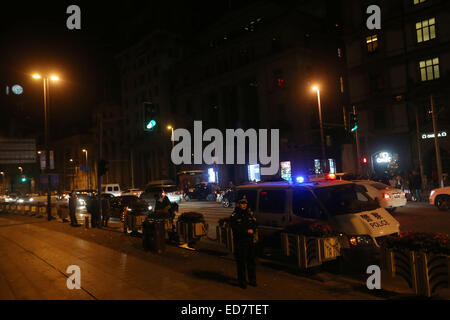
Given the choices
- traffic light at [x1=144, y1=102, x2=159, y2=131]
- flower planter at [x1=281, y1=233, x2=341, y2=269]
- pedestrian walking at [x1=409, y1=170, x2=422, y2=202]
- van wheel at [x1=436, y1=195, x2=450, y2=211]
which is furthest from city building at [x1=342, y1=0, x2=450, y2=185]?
flower planter at [x1=281, y1=233, x2=341, y2=269]

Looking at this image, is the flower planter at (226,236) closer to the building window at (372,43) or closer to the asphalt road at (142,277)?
the asphalt road at (142,277)

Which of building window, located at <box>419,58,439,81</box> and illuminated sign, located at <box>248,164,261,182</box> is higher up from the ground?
building window, located at <box>419,58,439,81</box>

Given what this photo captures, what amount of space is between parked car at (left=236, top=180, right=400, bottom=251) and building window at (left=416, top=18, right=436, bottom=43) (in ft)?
97.4

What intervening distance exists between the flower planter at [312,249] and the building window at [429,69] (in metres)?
30.2

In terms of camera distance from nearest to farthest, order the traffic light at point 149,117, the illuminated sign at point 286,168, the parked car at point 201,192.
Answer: the traffic light at point 149,117
the parked car at point 201,192
the illuminated sign at point 286,168

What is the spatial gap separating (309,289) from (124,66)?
238 feet

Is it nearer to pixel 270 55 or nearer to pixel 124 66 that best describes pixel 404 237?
pixel 270 55

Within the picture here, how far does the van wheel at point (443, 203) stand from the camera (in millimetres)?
16953

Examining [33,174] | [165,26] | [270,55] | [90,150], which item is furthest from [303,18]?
[33,174]

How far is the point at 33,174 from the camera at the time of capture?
106 metres

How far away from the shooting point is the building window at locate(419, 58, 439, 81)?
3139cm

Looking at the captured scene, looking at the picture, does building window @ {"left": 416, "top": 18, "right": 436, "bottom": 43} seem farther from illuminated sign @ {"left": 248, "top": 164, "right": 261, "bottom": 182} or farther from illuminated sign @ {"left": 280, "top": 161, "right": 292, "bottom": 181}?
illuminated sign @ {"left": 248, "top": 164, "right": 261, "bottom": 182}

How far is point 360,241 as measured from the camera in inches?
302

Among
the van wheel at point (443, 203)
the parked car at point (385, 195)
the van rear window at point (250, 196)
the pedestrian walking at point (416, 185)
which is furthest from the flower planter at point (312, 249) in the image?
the pedestrian walking at point (416, 185)
